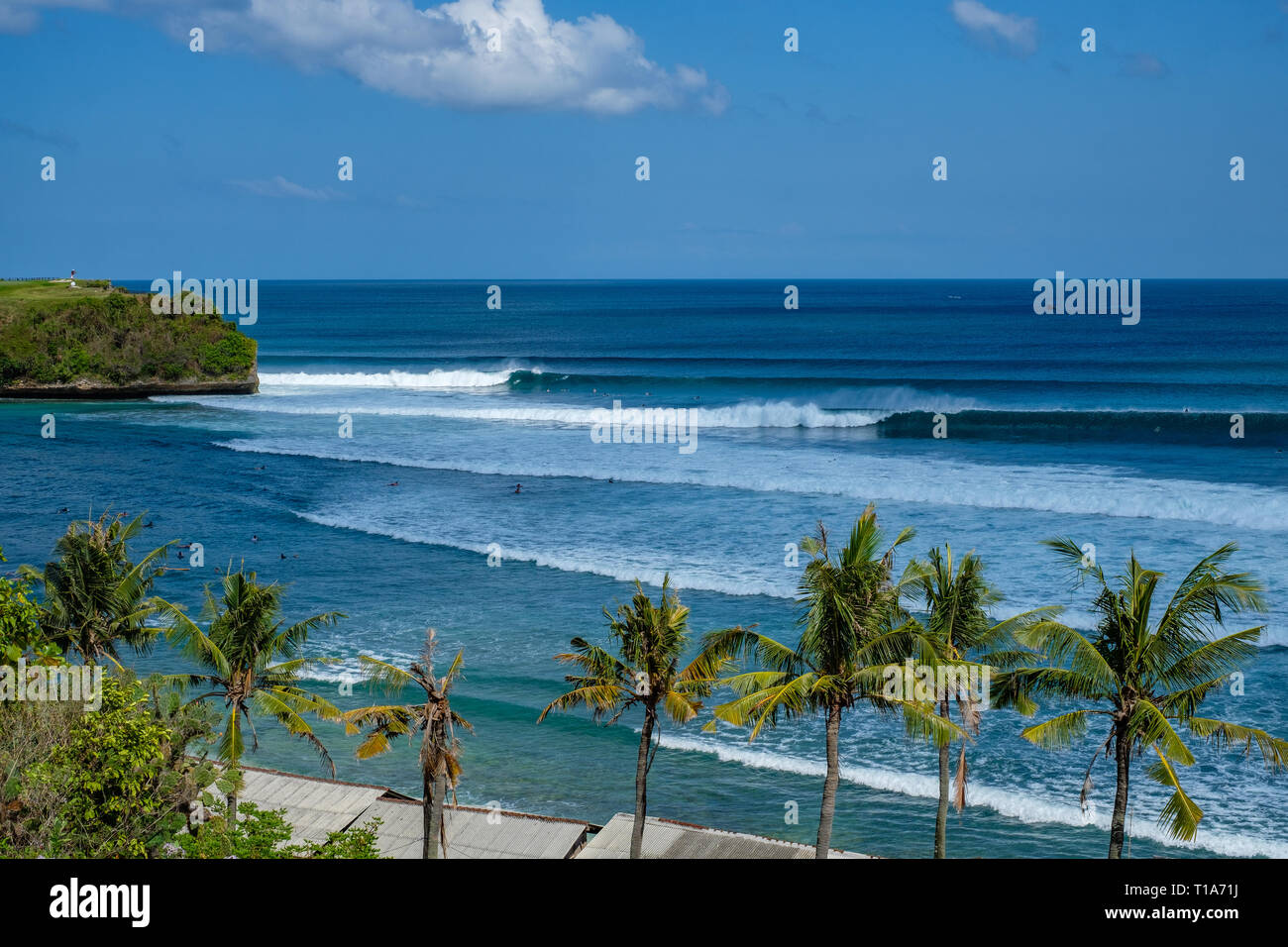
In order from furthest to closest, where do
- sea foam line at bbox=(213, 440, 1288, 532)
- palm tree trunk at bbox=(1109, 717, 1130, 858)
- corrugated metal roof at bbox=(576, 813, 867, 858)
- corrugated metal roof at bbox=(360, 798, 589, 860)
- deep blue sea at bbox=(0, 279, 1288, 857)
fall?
sea foam line at bbox=(213, 440, 1288, 532) < deep blue sea at bbox=(0, 279, 1288, 857) < corrugated metal roof at bbox=(360, 798, 589, 860) < corrugated metal roof at bbox=(576, 813, 867, 858) < palm tree trunk at bbox=(1109, 717, 1130, 858)

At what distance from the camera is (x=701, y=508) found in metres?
41.7

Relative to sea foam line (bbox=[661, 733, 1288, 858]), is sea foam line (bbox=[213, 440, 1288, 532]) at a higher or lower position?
higher

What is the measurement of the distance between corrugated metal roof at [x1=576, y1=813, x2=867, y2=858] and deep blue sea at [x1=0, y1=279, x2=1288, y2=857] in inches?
74.5

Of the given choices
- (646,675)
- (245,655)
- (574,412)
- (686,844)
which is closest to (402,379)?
(574,412)

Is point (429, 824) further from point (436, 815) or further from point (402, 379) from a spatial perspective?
point (402, 379)

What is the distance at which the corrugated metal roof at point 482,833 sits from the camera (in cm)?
1778

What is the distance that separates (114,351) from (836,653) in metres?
74.9

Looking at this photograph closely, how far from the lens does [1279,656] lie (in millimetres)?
26078

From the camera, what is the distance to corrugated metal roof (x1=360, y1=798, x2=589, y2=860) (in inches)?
700
